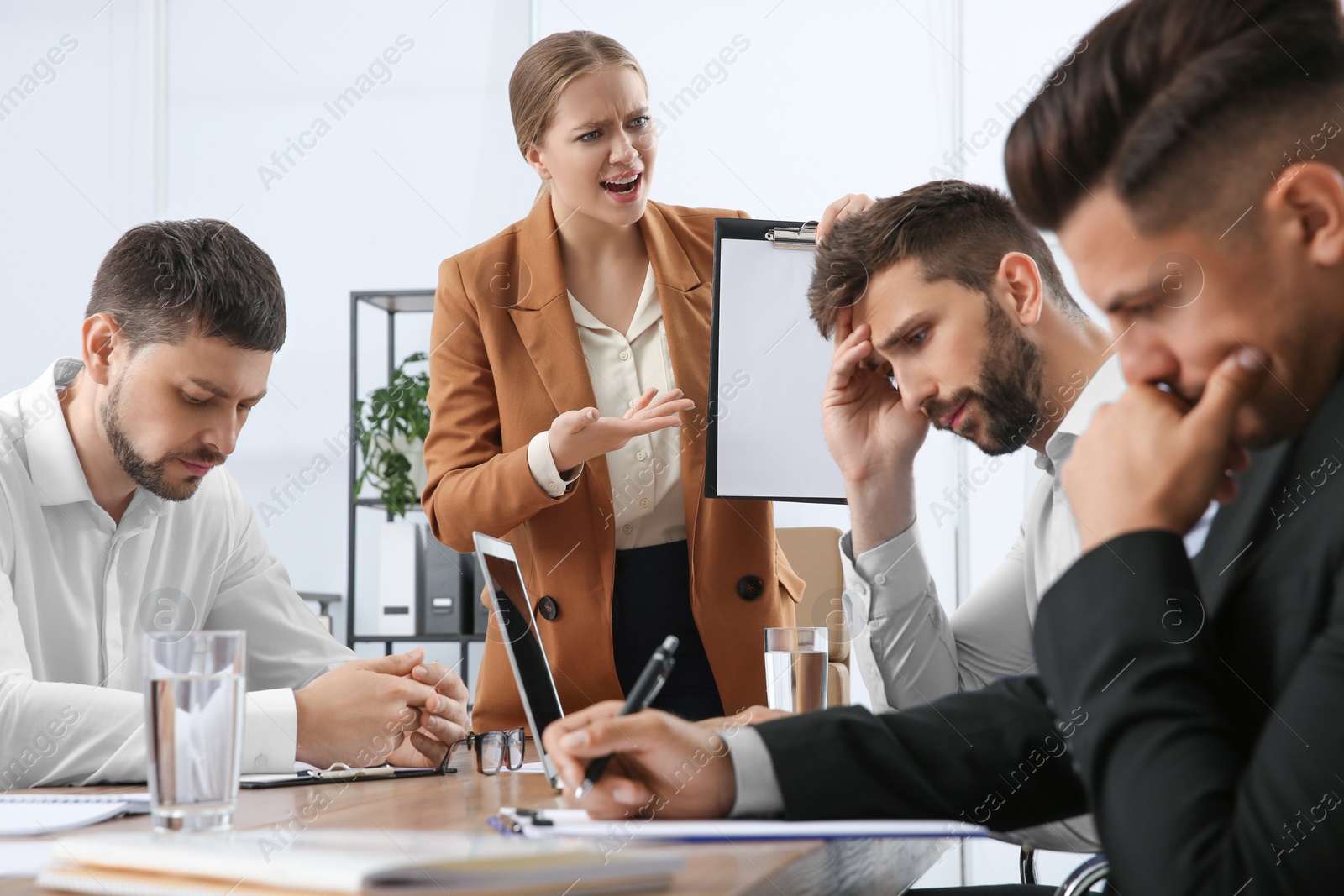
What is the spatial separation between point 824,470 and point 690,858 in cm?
114

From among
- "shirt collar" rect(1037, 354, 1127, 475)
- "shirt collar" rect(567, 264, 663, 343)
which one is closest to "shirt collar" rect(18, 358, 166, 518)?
"shirt collar" rect(567, 264, 663, 343)

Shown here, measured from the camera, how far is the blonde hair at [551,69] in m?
1.83

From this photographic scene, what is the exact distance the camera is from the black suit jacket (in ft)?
2.06

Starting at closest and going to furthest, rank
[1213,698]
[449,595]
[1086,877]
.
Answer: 1. [1213,698]
2. [1086,877]
3. [449,595]

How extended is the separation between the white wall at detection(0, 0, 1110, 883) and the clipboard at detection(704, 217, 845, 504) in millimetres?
2108

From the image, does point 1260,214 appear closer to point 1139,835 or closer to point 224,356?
point 1139,835

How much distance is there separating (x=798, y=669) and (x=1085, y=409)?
48 cm

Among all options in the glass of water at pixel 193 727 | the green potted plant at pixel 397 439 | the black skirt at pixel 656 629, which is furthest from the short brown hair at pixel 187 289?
the green potted plant at pixel 397 439

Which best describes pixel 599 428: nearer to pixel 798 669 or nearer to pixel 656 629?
pixel 656 629

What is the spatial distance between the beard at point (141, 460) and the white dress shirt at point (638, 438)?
1.85ft

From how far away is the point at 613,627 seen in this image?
1688 millimetres

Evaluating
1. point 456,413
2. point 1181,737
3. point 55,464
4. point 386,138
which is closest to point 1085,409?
point 1181,737

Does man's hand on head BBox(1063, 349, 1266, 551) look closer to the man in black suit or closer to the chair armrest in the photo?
the man in black suit

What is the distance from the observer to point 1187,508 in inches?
30.3
